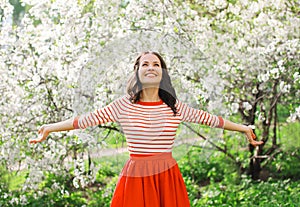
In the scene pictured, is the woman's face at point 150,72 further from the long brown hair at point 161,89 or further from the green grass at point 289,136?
the green grass at point 289,136

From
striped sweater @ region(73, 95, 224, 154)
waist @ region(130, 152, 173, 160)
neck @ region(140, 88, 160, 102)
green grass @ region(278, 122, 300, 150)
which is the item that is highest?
neck @ region(140, 88, 160, 102)

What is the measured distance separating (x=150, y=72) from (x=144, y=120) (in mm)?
260

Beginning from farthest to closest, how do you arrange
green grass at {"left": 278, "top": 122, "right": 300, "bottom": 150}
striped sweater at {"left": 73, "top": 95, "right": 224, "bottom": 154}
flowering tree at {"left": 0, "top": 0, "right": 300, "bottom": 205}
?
green grass at {"left": 278, "top": 122, "right": 300, "bottom": 150}, flowering tree at {"left": 0, "top": 0, "right": 300, "bottom": 205}, striped sweater at {"left": 73, "top": 95, "right": 224, "bottom": 154}

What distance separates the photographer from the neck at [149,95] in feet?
9.14

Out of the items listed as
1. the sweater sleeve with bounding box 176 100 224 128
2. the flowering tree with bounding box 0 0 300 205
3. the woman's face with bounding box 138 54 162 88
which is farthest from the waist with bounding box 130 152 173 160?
the flowering tree with bounding box 0 0 300 205

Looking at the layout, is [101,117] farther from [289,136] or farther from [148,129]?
[289,136]

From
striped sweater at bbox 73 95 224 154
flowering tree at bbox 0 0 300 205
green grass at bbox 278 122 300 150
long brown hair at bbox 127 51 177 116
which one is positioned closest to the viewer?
striped sweater at bbox 73 95 224 154

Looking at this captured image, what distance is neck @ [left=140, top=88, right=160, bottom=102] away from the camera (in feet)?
9.14

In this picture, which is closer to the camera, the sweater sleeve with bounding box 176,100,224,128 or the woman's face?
the woman's face

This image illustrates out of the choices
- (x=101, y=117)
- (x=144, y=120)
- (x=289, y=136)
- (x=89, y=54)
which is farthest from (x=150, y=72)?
(x=289, y=136)

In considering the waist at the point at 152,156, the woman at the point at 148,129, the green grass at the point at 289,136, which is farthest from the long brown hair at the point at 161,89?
the green grass at the point at 289,136

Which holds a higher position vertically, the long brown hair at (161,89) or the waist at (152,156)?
the long brown hair at (161,89)

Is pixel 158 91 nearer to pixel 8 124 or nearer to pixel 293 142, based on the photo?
pixel 8 124

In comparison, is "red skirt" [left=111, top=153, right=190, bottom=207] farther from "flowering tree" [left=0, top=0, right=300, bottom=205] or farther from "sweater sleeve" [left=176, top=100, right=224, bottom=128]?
"flowering tree" [left=0, top=0, right=300, bottom=205]
